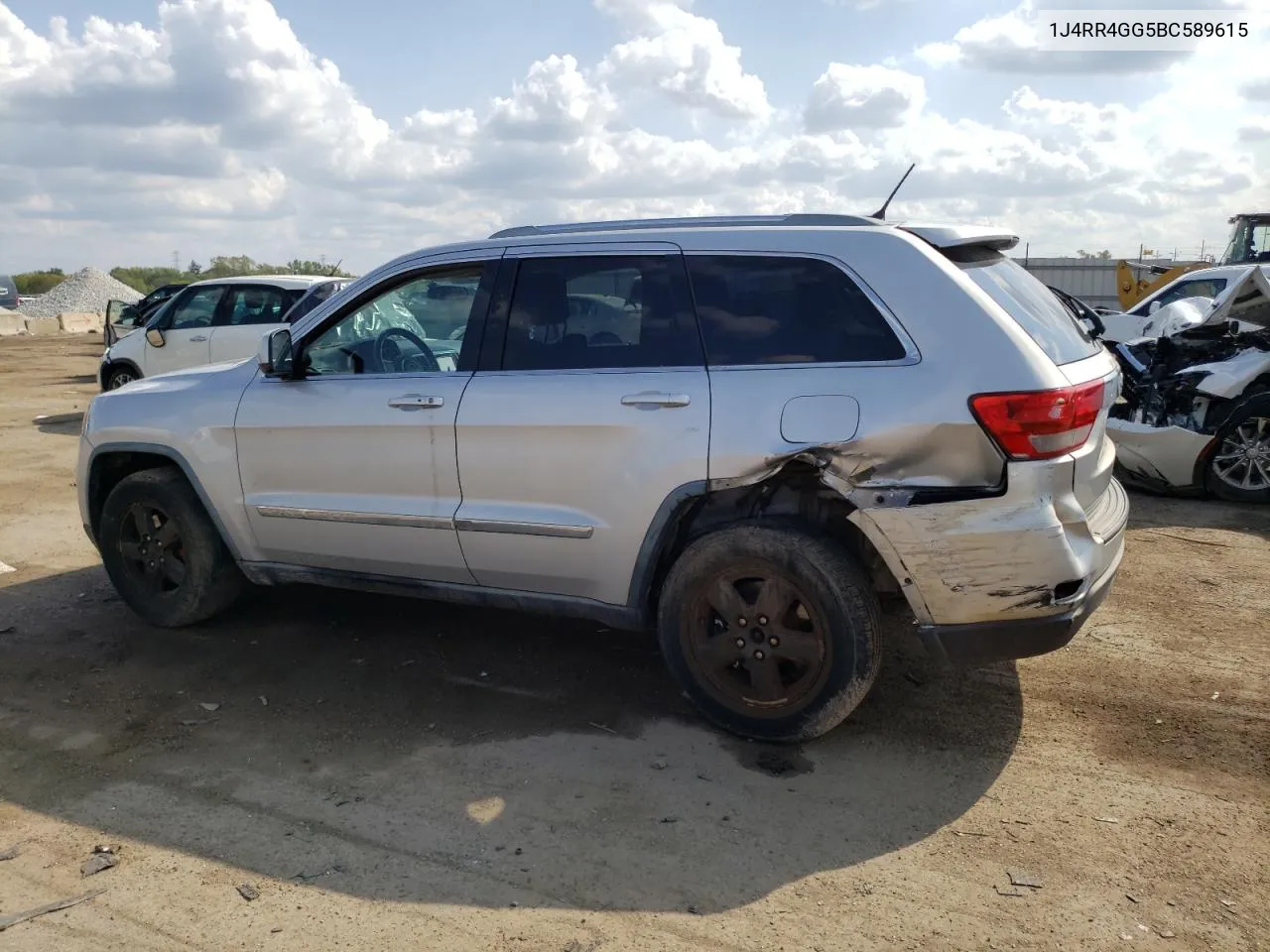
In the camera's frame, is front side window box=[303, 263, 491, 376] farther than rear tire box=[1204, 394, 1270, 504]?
No

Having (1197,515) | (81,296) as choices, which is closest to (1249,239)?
(1197,515)

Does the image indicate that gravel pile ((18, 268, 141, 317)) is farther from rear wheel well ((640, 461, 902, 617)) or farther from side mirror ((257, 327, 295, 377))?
rear wheel well ((640, 461, 902, 617))

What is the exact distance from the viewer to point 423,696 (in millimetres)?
4520

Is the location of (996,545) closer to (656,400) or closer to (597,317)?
(656,400)

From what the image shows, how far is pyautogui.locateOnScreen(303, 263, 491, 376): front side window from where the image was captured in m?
4.51

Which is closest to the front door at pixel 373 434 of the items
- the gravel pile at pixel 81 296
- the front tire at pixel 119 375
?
the front tire at pixel 119 375

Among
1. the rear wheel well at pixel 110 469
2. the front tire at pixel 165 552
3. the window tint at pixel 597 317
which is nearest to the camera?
the window tint at pixel 597 317

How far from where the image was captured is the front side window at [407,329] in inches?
177

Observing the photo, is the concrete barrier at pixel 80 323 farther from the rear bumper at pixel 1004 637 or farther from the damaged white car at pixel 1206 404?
the rear bumper at pixel 1004 637

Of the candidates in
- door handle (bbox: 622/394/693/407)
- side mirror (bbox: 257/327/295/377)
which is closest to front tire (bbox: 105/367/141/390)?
side mirror (bbox: 257/327/295/377)

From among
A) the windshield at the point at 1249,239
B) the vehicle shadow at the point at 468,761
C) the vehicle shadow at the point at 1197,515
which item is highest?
the windshield at the point at 1249,239

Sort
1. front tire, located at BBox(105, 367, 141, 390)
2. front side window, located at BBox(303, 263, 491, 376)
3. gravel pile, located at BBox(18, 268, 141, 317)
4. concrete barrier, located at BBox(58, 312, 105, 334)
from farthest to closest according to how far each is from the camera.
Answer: gravel pile, located at BBox(18, 268, 141, 317)
concrete barrier, located at BBox(58, 312, 105, 334)
front tire, located at BBox(105, 367, 141, 390)
front side window, located at BBox(303, 263, 491, 376)

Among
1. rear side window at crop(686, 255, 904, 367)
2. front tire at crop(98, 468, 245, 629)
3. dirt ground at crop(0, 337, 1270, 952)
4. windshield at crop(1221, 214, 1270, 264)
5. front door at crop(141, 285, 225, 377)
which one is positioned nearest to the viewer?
dirt ground at crop(0, 337, 1270, 952)

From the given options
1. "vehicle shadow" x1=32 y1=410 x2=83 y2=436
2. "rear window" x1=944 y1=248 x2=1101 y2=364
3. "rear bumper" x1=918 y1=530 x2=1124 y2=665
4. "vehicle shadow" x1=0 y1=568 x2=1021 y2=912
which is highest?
"rear window" x1=944 y1=248 x2=1101 y2=364
